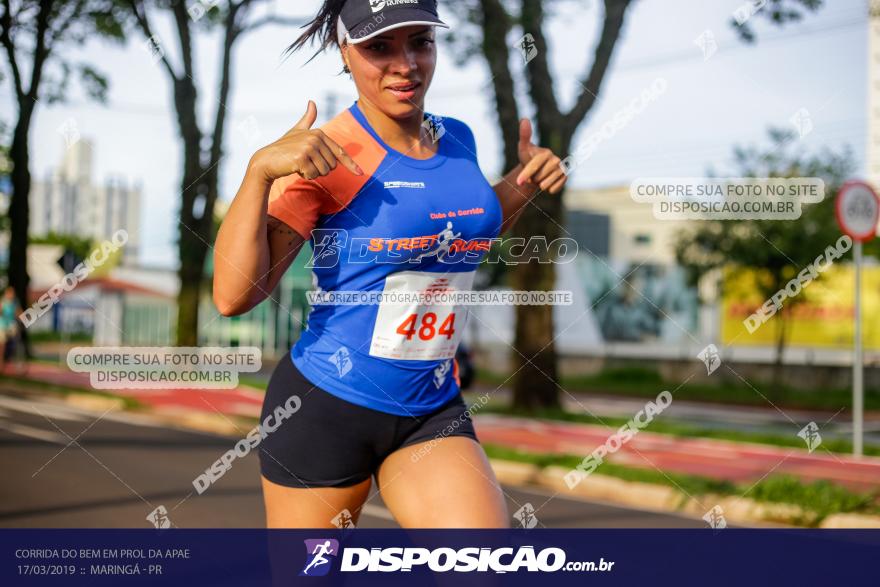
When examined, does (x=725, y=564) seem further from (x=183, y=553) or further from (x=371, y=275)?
(x=371, y=275)

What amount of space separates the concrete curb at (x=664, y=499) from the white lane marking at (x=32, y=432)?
4833mm

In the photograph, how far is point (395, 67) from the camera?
227 cm

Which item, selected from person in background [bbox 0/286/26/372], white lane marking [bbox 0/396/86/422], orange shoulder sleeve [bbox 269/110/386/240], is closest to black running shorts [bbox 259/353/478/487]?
orange shoulder sleeve [bbox 269/110/386/240]

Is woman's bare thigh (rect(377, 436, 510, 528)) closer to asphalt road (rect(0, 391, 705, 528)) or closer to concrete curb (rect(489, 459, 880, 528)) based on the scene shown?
asphalt road (rect(0, 391, 705, 528))

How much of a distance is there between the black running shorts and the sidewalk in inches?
240

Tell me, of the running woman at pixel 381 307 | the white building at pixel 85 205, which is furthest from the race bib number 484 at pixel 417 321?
the white building at pixel 85 205

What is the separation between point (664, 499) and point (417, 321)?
570cm

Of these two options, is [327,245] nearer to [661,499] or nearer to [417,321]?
[417,321]

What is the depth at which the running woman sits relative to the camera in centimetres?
218

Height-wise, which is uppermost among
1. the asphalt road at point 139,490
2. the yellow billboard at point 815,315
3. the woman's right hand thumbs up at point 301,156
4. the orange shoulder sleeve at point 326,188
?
the woman's right hand thumbs up at point 301,156

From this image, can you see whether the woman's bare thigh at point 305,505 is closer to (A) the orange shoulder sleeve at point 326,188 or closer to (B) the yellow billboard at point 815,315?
(A) the orange shoulder sleeve at point 326,188

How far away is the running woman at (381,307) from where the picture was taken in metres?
2.18

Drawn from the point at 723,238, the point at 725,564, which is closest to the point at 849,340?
the point at 723,238

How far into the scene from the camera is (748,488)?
23.5ft
